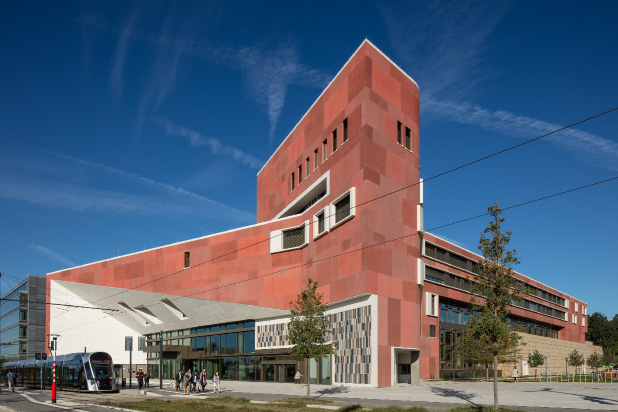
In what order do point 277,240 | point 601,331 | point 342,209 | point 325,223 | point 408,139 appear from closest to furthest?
point 342,209
point 325,223
point 408,139
point 277,240
point 601,331

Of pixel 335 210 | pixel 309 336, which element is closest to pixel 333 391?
pixel 309 336

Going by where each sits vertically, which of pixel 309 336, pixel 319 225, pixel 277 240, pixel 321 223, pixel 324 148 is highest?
pixel 324 148

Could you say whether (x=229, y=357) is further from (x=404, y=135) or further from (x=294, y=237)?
(x=404, y=135)

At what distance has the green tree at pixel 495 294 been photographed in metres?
24.9

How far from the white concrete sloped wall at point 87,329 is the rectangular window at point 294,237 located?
34396 millimetres

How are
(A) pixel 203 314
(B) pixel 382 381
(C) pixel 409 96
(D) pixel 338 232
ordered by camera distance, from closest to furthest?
(B) pixel 382 381
(D) pixel 338 232
(C) pixel 409 96
(A) pixel 203 314

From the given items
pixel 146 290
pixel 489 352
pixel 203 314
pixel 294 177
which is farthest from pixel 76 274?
pixel 489 352

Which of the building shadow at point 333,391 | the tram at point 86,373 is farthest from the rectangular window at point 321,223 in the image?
the tram at point 86,373

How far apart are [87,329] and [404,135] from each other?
179 ft

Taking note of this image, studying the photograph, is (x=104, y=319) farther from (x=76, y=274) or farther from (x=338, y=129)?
(x=338, y=129)

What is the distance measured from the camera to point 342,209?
48.2m

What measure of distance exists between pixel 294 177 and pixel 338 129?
13306 millimetres

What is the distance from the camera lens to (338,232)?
47.9 metres

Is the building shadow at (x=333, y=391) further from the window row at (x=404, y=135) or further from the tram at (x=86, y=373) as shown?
the window row at (x=404, y=135)
